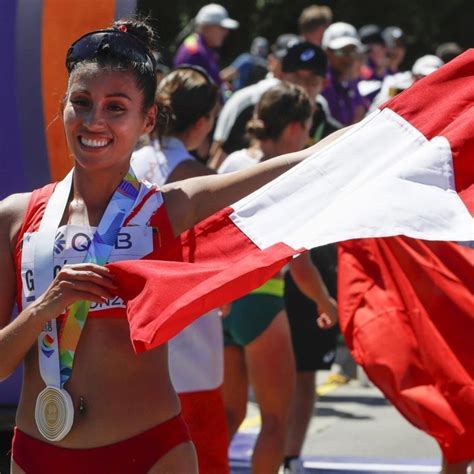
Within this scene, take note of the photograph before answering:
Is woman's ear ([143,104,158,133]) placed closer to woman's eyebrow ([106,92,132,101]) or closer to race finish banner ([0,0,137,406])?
woman's eyebrow ([106,92,132,101])

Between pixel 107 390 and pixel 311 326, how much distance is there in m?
4.00

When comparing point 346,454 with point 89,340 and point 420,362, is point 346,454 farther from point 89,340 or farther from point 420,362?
point 89,340

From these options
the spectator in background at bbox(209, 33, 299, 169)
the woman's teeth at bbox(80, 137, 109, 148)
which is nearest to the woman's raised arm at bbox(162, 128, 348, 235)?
the woman's teeth at bbox(80, 137, 109, 148)

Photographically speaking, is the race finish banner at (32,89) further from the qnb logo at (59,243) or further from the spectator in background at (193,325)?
the qnb logo at (59,243)

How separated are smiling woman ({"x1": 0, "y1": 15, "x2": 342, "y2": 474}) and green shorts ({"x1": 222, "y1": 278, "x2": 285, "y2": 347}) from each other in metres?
2.57

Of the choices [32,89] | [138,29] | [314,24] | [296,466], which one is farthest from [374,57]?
[138,29]

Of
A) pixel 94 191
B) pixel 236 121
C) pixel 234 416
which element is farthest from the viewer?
pixel 236 121

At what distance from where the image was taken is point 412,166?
375cm

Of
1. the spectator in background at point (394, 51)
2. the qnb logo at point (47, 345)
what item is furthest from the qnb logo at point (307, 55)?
the spectator in background at point (394, 51)

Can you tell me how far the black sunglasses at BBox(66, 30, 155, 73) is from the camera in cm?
356

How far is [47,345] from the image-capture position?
3455 millimetres

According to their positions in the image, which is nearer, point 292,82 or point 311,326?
point 311,326

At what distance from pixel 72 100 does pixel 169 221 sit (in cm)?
42

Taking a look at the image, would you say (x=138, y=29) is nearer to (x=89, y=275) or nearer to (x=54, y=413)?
(x=89, y=275)
